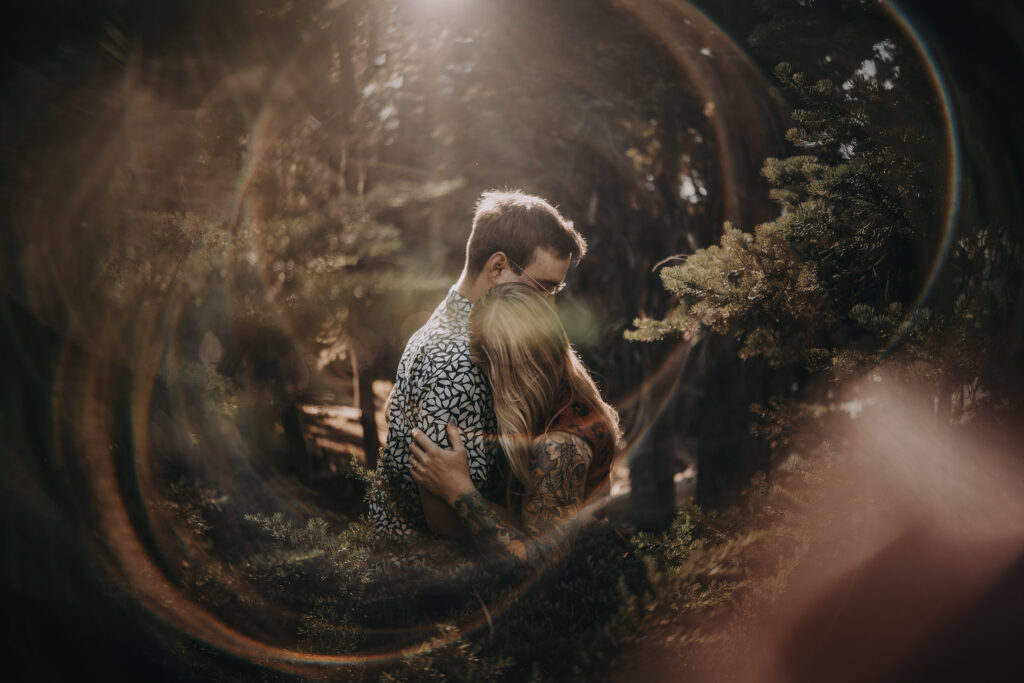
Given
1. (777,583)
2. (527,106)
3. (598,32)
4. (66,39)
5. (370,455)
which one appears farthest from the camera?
(527,106)

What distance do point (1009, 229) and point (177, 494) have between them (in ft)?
10.3

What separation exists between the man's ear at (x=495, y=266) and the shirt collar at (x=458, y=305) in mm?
110

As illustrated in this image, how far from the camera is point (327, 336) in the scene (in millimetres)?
2529

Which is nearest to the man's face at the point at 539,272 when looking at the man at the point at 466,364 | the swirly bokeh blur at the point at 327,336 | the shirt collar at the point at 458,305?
the man at the point at 466,364

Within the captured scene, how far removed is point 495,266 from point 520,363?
0.33 meters

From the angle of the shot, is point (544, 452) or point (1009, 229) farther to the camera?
point (1009, 229)

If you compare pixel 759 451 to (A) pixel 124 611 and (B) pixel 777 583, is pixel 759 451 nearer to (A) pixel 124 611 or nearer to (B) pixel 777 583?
(B) pixel 777 583

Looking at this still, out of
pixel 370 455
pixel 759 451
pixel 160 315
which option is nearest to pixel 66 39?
pixel 160 315

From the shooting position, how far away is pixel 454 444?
1.82 m

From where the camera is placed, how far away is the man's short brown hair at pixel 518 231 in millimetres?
1888

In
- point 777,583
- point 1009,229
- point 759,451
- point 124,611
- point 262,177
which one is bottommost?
point 777,583

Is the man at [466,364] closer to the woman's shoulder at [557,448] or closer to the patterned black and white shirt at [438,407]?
the patterned black and white shirt at [438,407]

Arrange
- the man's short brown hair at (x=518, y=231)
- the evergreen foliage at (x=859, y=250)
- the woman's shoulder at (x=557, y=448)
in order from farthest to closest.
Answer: the evergreen foliage at (x=859, y=250) → the man's short brown hair at (x=518, y=231) → the woman's shoulder at (x=557, y=448)

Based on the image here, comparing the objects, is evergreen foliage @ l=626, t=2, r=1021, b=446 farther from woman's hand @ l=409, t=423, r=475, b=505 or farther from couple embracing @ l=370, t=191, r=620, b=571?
woman's hand @ l=409, t=423, r=475, b=505
